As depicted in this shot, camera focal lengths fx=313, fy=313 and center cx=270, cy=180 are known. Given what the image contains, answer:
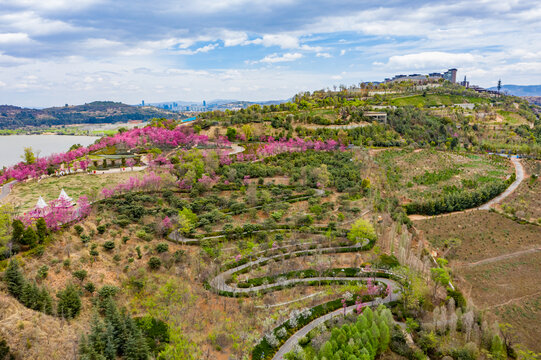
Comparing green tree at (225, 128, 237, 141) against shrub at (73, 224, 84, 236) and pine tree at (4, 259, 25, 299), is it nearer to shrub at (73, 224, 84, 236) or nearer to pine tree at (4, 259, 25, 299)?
shrub at (73, 224, 84, 236)

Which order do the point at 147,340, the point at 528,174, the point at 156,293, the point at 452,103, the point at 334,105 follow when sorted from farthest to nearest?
the point at 452,103 → the point at 334,105 → the point at 528,174 → the point at 156,293 → the point at 147,340

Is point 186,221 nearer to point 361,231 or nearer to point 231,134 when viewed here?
point 361,231

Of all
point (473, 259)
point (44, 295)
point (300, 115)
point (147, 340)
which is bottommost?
point (473, 259)

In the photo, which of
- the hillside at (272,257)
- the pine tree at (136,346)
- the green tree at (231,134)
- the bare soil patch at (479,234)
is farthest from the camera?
the green tree at (231,134)

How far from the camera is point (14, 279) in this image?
20984 mm

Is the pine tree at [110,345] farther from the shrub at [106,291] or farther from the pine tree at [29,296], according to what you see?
the pine tree at [29,296]

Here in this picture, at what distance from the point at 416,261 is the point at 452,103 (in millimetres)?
102786

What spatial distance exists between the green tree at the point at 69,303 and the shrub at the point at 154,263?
690cm

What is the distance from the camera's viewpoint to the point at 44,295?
20859mm

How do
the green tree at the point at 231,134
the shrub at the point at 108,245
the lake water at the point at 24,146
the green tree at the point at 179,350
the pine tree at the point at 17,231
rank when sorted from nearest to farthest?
the green tree at the point at 179,350, the pine tree at the point at 17,231, the shrub at the point at 108,245, the lake water at the point at 24,146, the green tree at the point at 231,134

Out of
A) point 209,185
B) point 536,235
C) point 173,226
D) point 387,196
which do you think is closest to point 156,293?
point 173,226

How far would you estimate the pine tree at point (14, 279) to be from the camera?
67.8 ft

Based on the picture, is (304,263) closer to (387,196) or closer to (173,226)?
(173,226)

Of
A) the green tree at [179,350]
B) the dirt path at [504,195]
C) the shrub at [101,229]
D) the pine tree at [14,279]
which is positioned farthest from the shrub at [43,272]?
the dirt path at [504,195]
